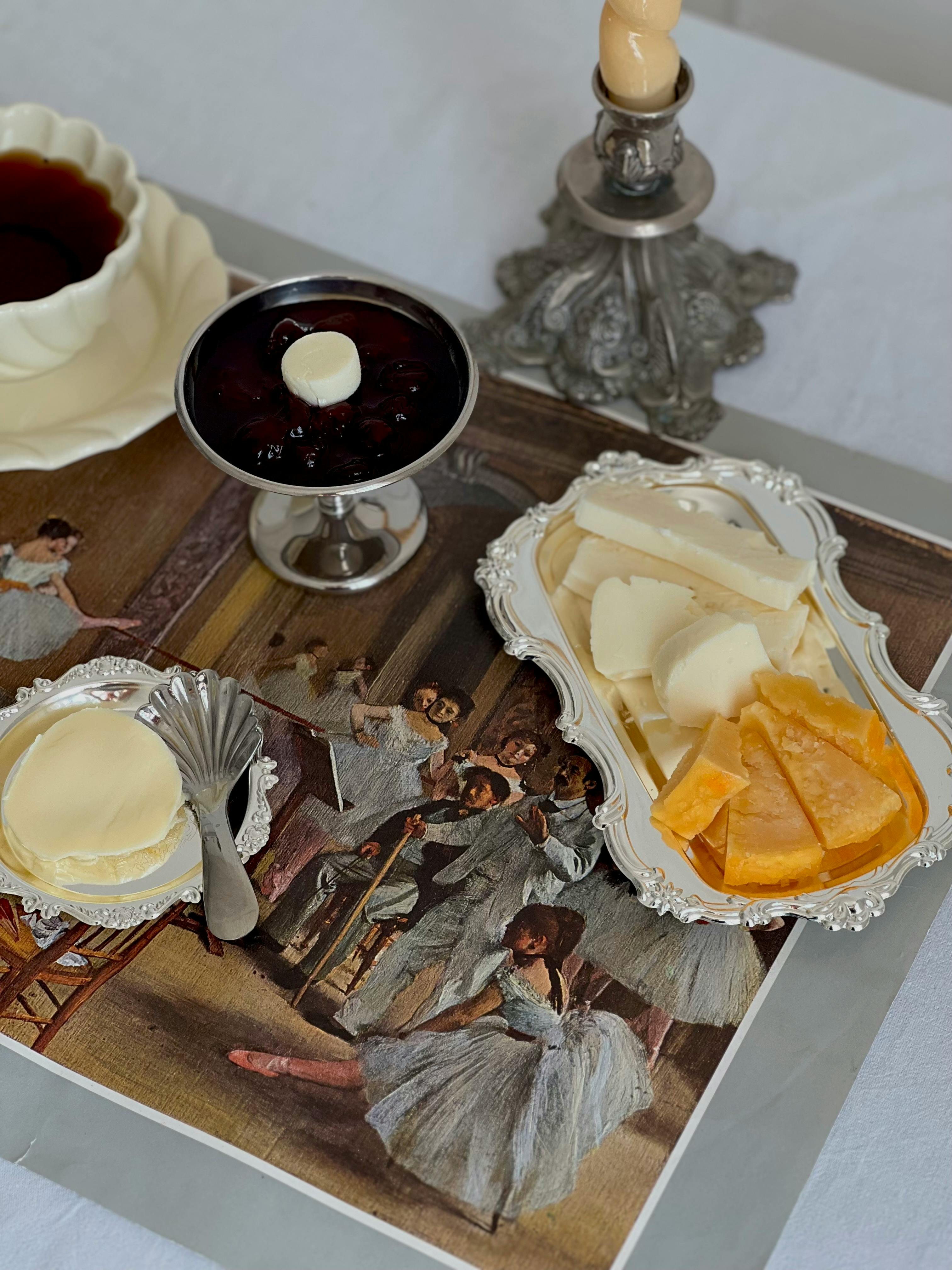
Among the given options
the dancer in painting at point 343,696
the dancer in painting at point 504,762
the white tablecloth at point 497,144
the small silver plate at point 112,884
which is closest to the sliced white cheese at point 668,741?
the dancer in painting at point 504,762

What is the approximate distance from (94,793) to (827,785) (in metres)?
0.57

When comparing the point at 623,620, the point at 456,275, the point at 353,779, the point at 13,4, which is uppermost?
the point at 13,4

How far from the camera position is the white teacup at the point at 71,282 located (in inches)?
42.6

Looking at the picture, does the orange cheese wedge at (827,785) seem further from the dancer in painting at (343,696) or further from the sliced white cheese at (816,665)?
the dancer in painting at (343,696)

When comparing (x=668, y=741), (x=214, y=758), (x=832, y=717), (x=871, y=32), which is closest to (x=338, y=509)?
(x=214, y=758)

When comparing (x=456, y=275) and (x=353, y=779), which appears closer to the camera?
(x=353, y=779)

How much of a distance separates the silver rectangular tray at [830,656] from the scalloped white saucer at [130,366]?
0.38m

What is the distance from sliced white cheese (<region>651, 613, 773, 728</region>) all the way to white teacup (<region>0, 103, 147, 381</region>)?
2.05 ft

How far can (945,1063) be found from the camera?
0.93 meters

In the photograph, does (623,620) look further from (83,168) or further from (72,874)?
(83,168)

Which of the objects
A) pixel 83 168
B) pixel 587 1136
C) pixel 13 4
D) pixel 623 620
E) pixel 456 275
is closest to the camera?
pixel 587 1136

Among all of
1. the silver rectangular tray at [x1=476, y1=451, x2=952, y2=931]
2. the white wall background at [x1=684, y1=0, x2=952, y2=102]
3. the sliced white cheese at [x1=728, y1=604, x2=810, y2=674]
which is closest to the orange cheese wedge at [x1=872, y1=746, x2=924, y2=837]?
the silver rectangular tray at [x1=476, y1=451, x2=952, y2=931]

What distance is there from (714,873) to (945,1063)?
0.77ft

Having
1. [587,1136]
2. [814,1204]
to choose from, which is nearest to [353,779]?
[587,1136]
